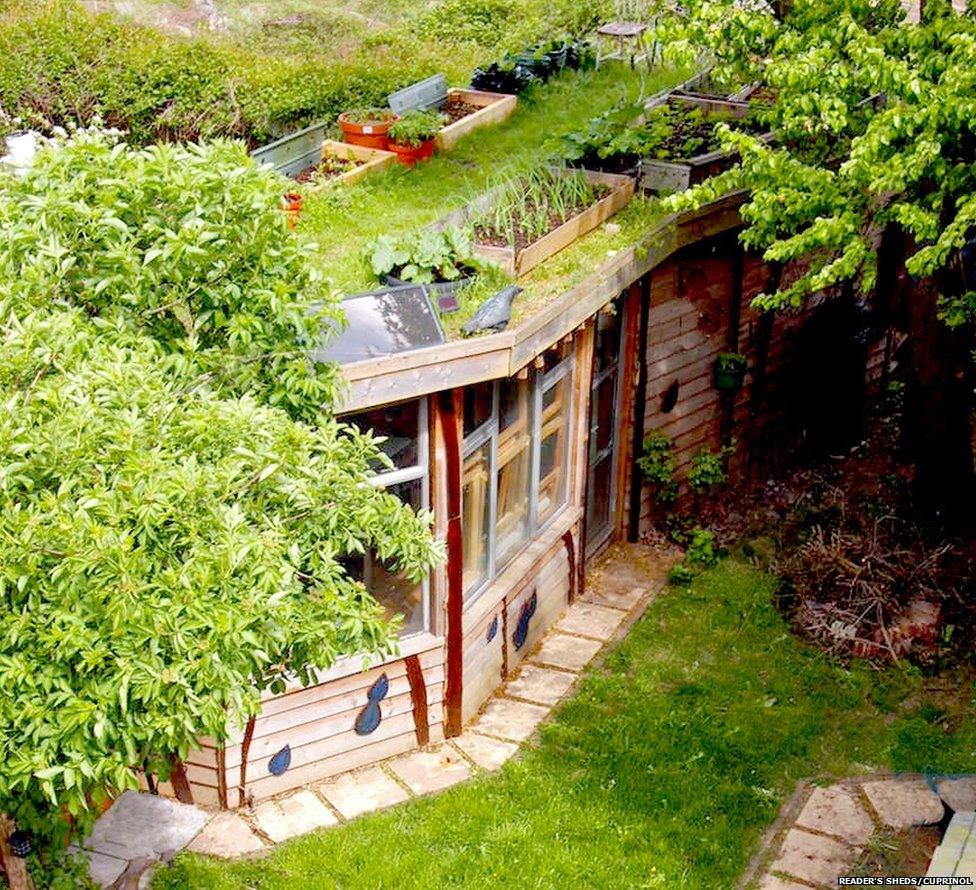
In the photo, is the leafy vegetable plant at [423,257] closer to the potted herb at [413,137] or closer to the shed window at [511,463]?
the shed window at [511,463]

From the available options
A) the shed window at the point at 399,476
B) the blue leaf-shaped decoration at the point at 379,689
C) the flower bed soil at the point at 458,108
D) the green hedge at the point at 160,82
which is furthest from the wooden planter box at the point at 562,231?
the green hedge at the point at 160,82

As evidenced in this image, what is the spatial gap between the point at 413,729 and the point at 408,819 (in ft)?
2.80

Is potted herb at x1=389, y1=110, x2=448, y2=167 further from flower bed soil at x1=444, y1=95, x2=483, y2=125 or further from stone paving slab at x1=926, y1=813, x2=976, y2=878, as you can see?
stone paving slab at x1=926, y1=813, x2=976, y2=878

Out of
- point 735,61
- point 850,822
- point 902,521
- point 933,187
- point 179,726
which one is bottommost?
point 850,822

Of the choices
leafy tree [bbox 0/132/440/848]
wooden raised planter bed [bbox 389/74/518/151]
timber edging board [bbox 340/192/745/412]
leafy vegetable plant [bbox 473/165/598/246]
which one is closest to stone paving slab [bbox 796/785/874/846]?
timber edging board [bbox 340/192/745/412]

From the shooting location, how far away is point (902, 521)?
1116 centimetres

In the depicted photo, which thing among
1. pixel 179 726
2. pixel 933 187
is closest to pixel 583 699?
pixel 933 187

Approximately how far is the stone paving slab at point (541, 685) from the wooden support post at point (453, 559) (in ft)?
2.50

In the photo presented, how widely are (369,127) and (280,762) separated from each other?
A: 232 inches

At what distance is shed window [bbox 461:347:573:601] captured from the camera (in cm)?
926

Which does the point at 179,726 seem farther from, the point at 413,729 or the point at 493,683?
the point at 493,683

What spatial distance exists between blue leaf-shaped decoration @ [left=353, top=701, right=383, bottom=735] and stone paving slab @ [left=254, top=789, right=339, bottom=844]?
539 millimetres

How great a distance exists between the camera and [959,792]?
8414mm

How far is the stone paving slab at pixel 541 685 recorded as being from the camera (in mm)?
10031
